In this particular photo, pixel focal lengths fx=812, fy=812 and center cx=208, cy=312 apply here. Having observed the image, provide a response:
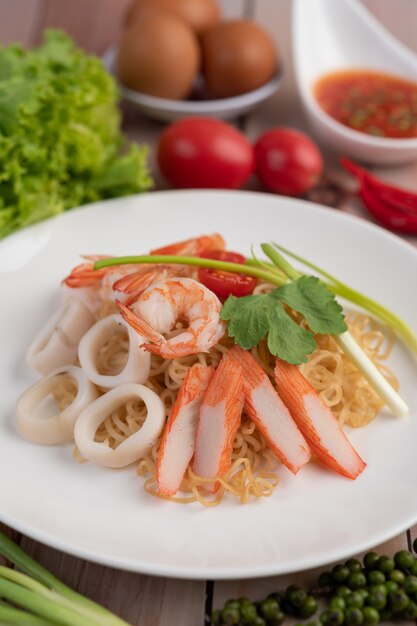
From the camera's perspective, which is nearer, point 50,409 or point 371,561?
point 371,561

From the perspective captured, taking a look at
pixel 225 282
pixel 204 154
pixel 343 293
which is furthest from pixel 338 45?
pixel 225 282

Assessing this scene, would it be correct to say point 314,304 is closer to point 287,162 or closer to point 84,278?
point 84,278

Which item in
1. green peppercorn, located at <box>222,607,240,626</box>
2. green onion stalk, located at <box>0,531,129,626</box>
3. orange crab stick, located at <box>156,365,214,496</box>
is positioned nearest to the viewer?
green onion stalk, located at <box>0,531,129,626</box>

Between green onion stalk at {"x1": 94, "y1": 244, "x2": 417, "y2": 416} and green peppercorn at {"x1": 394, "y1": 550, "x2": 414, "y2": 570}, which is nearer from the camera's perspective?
green peppercorn at {"x1": 394, "y1": 550, "x2": 414, "y2": 570}

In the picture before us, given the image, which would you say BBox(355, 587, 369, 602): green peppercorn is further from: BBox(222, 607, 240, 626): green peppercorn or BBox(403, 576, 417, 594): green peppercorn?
BBox(222, 607, 240, 626): green peppercorn

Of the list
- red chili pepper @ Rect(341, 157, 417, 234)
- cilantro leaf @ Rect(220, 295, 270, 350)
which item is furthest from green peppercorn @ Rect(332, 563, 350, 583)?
red chili pepper @ Rect(341, 157, 417, 234)

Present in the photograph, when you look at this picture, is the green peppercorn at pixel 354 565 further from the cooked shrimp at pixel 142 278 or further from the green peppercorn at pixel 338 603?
the cooked shrimp at pixel 142 278

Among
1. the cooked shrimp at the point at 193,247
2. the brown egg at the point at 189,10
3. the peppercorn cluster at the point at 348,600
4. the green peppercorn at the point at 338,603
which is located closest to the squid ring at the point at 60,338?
the cooked shrimp at the point at 193,247
